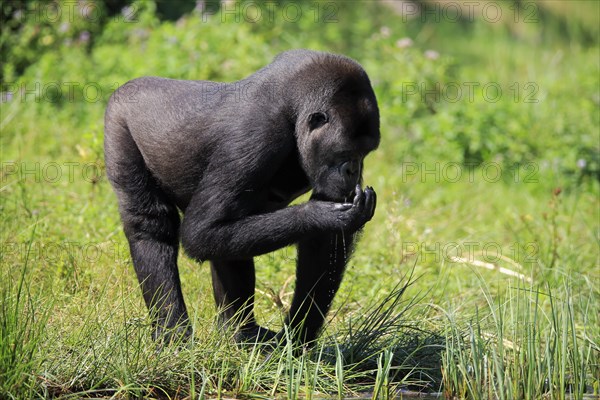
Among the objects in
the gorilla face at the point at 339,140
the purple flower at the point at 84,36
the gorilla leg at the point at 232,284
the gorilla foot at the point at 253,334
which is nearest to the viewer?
the gorilla face at the point at 339,140

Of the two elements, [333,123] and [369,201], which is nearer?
[369,201]

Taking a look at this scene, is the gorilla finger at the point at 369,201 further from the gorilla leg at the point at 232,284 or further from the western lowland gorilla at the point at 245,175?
the gorilla leg at the point at 232,284

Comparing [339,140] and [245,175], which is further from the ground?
[339,140]

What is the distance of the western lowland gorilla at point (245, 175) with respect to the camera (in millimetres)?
4332

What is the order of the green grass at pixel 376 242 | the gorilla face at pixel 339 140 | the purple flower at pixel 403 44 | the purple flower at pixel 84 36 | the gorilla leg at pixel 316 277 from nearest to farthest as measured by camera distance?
the green grass at pixel 376 242
the gorilla face at pixel 339 140
the gorilla leg at pixel 316 277
the purple flower at pixel 84 36
the purple flower at pixel 403 44

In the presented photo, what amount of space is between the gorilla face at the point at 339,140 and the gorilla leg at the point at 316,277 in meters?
0.35

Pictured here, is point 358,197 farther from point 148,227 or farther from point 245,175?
point 148,227

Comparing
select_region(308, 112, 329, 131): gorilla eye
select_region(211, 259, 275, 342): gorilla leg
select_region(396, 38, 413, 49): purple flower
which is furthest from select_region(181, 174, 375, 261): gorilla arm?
select_region(396, 38, 413, 49): purple flower

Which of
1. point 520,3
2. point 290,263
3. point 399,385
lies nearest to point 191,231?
point 399,385

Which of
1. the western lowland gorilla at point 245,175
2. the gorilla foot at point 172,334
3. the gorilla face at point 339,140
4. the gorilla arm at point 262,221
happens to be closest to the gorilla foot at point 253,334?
the western lowland gorilla at point 245,175

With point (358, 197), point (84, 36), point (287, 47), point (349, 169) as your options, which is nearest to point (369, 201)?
point (358, 197)

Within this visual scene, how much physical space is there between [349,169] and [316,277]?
646 mm

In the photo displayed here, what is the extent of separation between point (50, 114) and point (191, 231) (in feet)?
16.1

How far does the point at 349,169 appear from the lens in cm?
450
